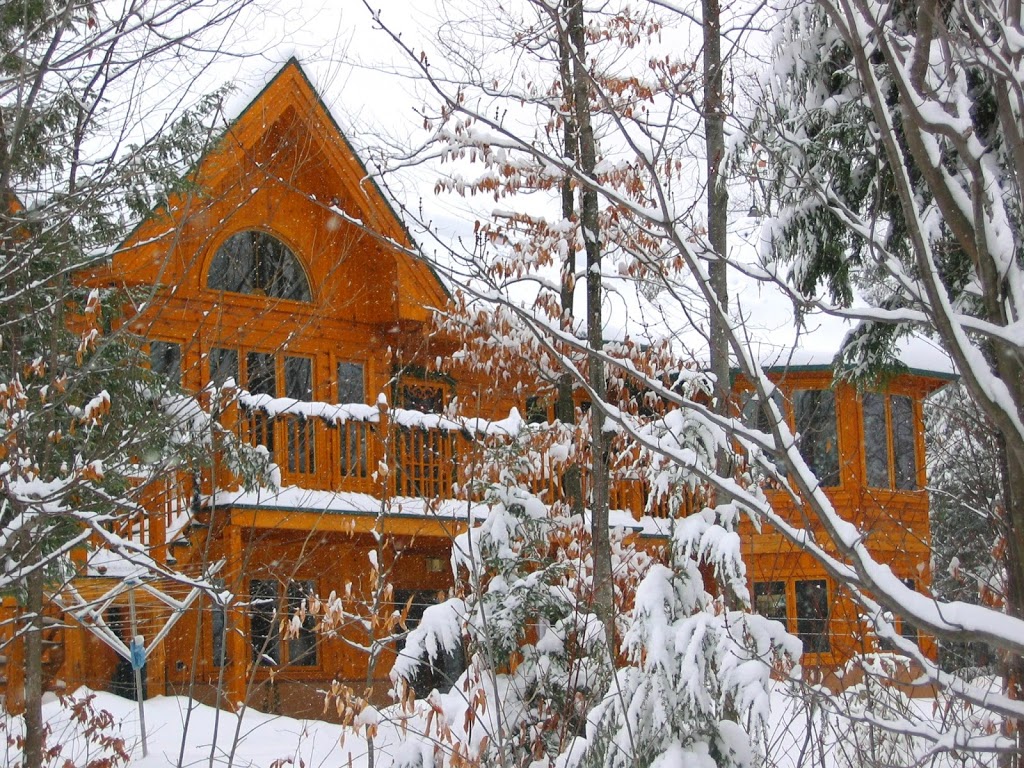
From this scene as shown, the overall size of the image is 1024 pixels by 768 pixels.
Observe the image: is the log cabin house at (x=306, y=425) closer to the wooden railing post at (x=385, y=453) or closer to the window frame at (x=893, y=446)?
the wooden railing post at (x=385, y=453)

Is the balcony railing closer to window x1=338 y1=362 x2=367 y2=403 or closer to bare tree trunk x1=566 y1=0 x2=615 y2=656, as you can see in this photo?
window x1=338 y1=362 x2=367 y2=403

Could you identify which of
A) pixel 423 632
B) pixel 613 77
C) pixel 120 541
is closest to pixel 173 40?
pixel 120 541

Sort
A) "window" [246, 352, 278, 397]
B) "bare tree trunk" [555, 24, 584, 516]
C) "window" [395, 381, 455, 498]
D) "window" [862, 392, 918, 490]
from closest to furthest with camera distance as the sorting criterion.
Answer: "bare tree trunk" [555, 24, 584, 516]
"window" [395, 381, 455, 498]
"window" [246, 352, 278, 397]
"window" [862, 392, 918, 490]

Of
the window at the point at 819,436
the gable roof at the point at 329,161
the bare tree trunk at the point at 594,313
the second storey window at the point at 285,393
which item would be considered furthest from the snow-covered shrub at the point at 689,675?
the window at the point at 819,436

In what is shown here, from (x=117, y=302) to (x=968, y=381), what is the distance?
8116 mm

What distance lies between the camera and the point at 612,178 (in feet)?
35.4

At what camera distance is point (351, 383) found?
16.0 meters

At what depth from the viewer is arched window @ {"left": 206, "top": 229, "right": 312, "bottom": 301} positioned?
48.4 ft

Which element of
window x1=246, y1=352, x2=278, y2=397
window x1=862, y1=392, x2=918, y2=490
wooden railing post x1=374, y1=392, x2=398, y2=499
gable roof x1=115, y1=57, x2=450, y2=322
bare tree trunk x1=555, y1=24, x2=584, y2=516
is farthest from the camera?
window x1=862, y1=392, x2=918, y2=490

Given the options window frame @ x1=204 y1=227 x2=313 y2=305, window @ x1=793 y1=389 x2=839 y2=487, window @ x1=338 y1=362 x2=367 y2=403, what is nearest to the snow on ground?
window @ x1=338 y1=362 x2=367 y2=403

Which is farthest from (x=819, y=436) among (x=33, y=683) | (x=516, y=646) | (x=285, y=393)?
(x=33, y=683)

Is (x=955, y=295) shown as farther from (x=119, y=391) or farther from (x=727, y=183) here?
(x=119, y=391)

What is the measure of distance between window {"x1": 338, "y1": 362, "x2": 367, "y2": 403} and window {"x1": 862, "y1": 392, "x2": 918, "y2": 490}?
8.05m

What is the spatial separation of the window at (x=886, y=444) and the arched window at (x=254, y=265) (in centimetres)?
930
